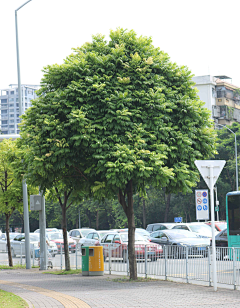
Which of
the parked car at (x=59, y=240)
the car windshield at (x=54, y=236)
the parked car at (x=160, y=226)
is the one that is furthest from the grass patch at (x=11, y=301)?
the car windshield at (x=54, y=236)

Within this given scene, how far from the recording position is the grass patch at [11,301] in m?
9.56

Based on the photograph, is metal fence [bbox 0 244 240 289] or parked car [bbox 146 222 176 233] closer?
metal fence [bbox 0 244 240 289]

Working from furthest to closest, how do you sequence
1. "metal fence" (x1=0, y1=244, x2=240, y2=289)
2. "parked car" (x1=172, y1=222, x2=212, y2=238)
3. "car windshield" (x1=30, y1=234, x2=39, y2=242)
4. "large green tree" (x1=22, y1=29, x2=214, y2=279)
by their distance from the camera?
"car windshield" (x1=30, y1=234, x2=39, y2=242), "parked car" (x1=172, y1=222, x2=212, y2=238), "large green tree" (x1=22, y1=29, x2=214, y2=279), "metal fence" (x1=0, y1=244, x2=240, y2=289)

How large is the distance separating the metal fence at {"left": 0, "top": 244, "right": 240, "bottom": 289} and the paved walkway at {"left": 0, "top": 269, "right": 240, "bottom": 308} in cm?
52

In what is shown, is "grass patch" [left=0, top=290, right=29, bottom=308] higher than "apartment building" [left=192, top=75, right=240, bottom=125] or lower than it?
lower

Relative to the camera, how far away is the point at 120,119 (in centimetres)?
1307

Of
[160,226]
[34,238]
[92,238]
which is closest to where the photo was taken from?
[92,238]

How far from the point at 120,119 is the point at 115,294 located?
Answer: 4512 millimetres

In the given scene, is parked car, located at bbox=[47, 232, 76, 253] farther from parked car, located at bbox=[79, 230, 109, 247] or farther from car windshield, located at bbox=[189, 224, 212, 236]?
car windshield, located at bbox=[189, 224, 212, 236]

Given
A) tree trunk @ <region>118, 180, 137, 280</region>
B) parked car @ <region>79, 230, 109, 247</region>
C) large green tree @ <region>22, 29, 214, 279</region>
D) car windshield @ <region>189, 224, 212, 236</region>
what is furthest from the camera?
car windshield @ <region>189, 224, 212, 236</region>

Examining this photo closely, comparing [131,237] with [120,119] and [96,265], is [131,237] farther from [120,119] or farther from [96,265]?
[120,119]

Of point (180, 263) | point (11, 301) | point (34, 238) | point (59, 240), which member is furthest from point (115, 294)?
point (59, 240)

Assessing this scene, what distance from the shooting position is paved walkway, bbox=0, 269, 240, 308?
9953 mm

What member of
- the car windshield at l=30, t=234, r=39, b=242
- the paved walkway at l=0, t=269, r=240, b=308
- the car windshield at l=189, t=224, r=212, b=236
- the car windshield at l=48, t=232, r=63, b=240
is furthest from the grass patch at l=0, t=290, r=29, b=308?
the car windshield at l=48, t=232, r=63, b=240
